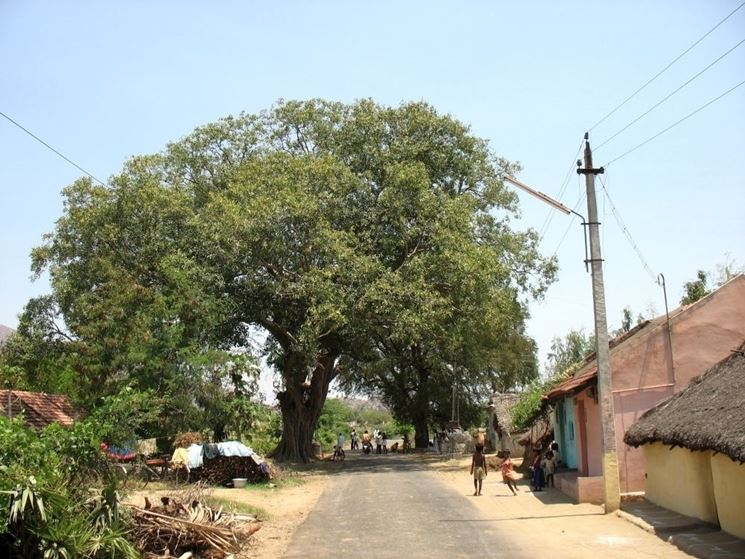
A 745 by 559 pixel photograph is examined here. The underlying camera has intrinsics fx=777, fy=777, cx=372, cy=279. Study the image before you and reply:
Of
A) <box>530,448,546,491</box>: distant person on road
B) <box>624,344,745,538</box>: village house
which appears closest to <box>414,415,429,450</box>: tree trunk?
<box>530,448,546,491</box>: distant person on road

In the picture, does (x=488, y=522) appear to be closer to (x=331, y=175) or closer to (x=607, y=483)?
(x=607, y=483)

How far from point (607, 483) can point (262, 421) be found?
50.2 ft

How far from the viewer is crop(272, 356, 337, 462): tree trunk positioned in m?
36.1

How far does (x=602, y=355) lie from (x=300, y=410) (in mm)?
21600

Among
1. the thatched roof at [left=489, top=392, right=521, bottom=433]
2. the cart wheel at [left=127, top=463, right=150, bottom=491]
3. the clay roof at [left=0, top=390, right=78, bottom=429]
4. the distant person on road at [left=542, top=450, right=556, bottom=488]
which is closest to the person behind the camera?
the cart wheel at [left=127, top=463, right=150, bottom=491]

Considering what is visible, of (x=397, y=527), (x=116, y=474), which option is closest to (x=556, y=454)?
(x=397, y=527)

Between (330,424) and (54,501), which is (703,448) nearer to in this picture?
(54,501)

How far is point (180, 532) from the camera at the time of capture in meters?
12.0

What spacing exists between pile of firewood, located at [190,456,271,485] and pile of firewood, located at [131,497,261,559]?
1045 cm

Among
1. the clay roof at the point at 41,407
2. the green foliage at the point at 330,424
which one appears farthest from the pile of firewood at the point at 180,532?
the green foliage at the point at 330,424

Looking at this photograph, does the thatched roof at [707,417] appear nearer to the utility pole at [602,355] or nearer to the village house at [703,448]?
the village house at [703,448]

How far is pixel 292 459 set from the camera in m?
35.9

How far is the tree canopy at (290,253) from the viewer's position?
27391mm

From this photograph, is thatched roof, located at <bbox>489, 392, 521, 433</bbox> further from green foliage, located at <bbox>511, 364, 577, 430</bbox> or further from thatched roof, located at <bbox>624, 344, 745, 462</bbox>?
thatched roof, located at <bbox>624, 344, 745, 462</bbox>
